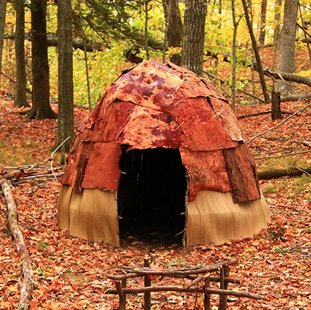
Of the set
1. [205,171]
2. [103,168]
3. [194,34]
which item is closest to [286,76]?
[194,34]

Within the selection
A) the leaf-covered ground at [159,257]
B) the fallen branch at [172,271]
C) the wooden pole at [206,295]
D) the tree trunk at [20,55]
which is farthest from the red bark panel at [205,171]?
the tree trunk at [20,55]

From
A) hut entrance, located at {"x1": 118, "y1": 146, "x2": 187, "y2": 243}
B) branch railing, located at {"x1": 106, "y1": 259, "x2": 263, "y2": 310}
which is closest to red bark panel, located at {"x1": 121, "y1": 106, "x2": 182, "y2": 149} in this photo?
hut entrance, located at {"x1": 118, "y1": 146, "x2": 187, "y2": 243}

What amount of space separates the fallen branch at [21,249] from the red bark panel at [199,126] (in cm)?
287

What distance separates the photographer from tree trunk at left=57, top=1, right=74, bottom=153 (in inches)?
513

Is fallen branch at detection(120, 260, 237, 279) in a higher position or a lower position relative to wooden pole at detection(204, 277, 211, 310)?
higher

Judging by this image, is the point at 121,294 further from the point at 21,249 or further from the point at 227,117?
the point at 227,117

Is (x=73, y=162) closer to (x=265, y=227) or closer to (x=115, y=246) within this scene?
(x=115, y=246)

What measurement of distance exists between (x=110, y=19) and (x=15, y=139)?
184 inches

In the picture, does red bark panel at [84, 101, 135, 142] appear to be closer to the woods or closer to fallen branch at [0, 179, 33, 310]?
the woods

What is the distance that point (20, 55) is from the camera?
63.3 ft

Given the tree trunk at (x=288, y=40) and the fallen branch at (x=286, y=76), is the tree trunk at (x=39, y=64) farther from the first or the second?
the tree trunk at (x=288, y=40)

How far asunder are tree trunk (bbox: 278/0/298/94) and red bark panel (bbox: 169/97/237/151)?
10.2m

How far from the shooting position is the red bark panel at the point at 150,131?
26.9ft

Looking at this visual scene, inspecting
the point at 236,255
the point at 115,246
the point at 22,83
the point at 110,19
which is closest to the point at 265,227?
the point at 236,255
